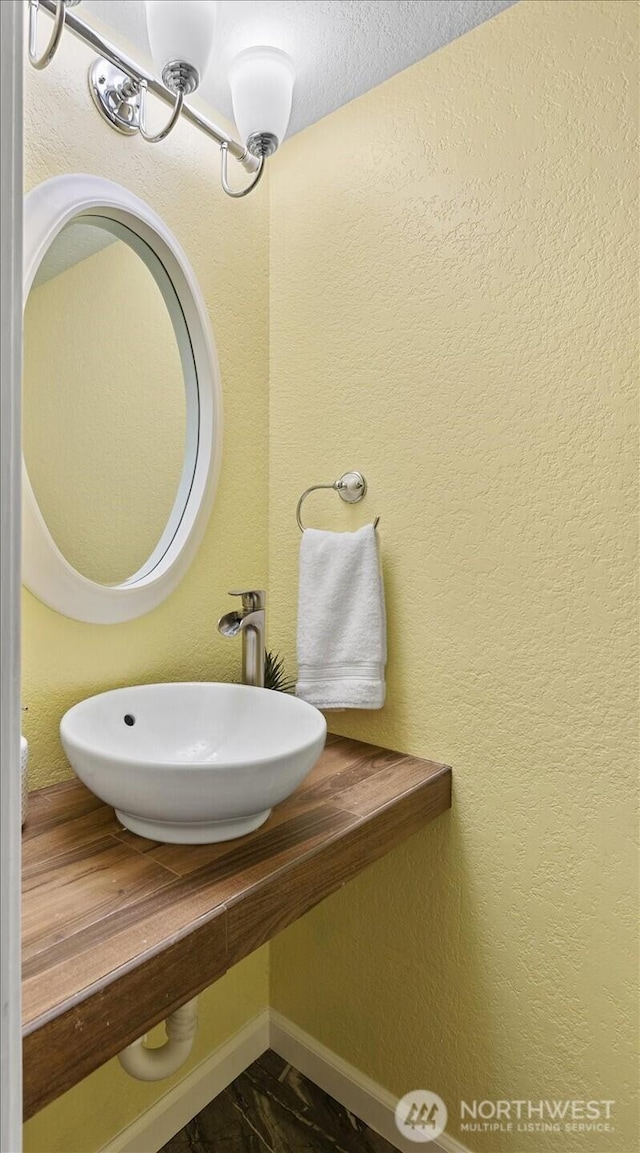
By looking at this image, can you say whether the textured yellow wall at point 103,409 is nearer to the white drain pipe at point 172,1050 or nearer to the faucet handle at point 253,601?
the faucet handle at point 253,601

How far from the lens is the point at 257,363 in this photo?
1.52m

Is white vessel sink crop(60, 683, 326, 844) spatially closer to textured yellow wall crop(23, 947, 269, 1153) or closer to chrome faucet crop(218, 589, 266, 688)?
chrome faucet crop(218, 589, 266, 688)

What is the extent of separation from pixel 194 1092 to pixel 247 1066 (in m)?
0.16

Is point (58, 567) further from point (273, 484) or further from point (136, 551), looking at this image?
point (273, 484)

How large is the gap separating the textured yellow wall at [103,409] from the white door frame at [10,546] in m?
0.81

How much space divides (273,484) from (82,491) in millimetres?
501

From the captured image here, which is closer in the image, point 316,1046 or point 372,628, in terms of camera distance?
point 372,628

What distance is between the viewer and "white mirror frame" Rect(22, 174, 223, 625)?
1054 mm

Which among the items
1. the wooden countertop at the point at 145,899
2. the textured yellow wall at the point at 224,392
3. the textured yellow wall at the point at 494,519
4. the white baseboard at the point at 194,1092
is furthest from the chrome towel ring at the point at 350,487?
the white baseboard at the point at 194,1092

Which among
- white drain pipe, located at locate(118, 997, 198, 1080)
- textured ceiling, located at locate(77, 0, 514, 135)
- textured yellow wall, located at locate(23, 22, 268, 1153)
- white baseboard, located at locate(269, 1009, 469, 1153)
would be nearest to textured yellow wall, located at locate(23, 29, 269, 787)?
textured yellow wall, located at locate(23, 22, 268, 1153)

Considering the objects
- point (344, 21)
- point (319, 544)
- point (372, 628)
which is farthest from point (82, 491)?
point (344, 21)

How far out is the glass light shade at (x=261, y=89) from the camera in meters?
1.17

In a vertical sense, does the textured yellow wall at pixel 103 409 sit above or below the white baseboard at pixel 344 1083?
above

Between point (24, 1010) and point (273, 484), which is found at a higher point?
point (273, 484)
